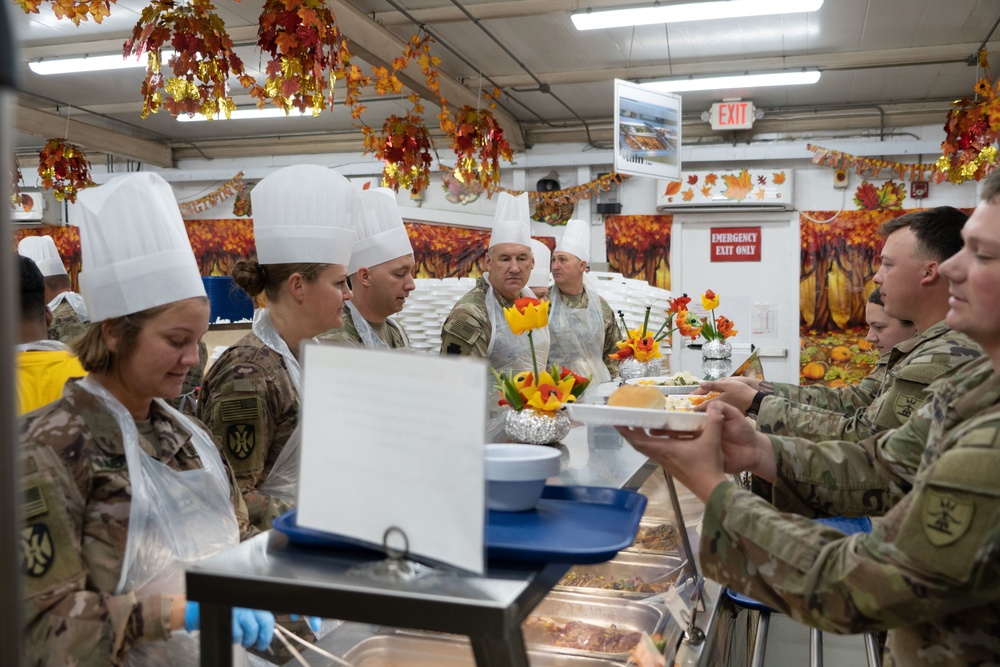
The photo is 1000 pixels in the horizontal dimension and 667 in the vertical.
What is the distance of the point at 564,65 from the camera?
365 inches

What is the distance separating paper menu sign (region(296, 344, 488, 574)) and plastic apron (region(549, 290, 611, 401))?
4703 mm

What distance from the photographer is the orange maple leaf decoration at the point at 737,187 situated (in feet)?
36.6

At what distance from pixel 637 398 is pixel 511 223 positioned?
413cm

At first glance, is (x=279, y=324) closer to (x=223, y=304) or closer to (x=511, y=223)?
(x=511, y=223)

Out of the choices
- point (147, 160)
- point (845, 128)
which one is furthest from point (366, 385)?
point (147, 160)

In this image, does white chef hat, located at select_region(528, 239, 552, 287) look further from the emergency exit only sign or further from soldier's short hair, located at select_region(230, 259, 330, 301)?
the emergency exit only sign

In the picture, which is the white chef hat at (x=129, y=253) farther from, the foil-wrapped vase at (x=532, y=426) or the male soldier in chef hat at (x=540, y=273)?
the male soldier in chef hat at (x=540, y=273)

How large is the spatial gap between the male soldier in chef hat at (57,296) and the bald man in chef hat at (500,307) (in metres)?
2.89

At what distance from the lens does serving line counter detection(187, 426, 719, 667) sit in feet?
3.45

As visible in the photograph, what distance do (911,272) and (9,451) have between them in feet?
9.85

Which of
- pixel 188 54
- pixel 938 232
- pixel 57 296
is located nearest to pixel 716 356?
pixel 938 232

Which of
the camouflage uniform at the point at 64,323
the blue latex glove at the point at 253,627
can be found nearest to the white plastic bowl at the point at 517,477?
the blue latex glove at the point at 253,627

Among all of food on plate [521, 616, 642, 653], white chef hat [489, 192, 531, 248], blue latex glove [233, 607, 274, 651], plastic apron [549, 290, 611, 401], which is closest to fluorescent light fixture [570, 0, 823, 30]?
white chef hat [489, 192, 531, 248]

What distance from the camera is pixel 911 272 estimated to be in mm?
3035
